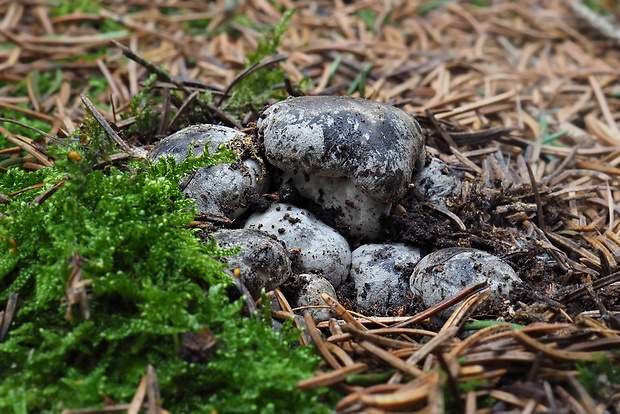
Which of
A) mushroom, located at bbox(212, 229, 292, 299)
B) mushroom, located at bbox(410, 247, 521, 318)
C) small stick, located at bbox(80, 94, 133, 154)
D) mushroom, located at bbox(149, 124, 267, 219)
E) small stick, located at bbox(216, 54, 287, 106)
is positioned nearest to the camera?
mushroom, located at bbox(212, 229, 292, 299)

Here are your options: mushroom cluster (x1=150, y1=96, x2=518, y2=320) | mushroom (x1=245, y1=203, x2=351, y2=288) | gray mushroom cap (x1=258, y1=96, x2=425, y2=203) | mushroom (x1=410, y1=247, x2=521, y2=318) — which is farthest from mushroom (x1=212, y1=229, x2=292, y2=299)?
mushroom (x1=410, y1=247, x2=521, y2=318)

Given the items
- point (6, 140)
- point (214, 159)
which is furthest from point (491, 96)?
point (6, 140)

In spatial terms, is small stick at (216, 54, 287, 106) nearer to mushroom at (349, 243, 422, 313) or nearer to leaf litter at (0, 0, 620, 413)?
leaf litter at (0, 0, 620, 413)

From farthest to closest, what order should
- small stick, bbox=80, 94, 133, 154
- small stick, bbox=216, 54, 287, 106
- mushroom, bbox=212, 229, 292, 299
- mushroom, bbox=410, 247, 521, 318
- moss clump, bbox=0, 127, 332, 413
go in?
small stick, bbox=216, 54, 287, 106
small stick, bbox=80, 94, 133, 154
mushroom, bbox=410, 247, 521, 318
mushroom, bbox=212, 229, 292, 299
moss clump, bbox=0, 127, 332, 413

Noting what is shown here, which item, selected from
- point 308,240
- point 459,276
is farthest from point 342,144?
point 459,276

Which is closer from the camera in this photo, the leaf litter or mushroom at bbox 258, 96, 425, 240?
the leaf litter

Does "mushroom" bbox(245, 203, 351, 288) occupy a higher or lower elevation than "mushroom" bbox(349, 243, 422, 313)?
higher

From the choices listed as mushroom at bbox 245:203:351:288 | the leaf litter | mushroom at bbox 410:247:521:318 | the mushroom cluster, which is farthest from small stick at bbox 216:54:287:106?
mushroom at bbox 410:247:521:318

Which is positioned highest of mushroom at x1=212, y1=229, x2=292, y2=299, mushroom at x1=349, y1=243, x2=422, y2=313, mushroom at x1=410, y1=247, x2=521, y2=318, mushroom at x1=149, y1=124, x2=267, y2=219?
mushroom at x1=149, y1=124, x2=267, y2=219

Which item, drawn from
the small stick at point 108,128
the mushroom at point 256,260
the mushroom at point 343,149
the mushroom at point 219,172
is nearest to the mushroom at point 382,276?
the mushroom at point 343,149

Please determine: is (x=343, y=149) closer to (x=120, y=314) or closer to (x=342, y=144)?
(x=342, y=144)
